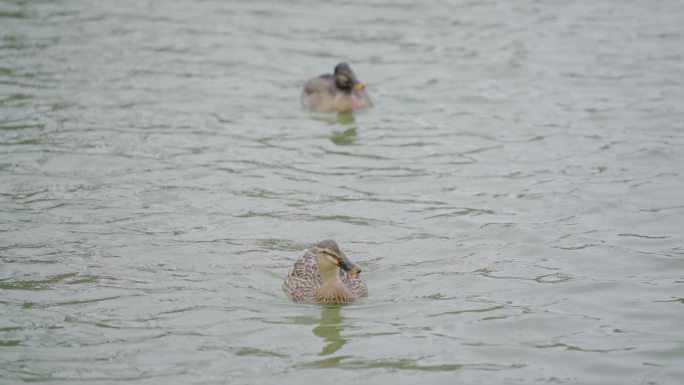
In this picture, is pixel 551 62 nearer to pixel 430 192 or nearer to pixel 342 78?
pixel 342 78

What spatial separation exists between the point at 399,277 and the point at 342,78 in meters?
6.80

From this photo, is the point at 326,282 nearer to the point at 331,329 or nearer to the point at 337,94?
the point at 331,329

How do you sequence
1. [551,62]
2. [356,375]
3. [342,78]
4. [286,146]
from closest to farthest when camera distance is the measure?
[356,375] < [286,146] < [342,78] < [551,62]

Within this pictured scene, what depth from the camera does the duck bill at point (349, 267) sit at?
948 centimetres

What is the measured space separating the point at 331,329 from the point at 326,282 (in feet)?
2.35

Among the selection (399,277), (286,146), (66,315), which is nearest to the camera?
(66,315)

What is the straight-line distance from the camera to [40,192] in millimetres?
12656

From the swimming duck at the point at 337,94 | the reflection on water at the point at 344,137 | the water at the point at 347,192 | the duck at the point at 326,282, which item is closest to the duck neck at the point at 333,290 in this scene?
the duck at the point at 326,282

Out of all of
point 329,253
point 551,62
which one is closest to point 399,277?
point 329,253

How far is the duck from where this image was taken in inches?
387

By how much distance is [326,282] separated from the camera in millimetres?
9961

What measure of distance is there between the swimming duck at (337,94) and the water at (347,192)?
21 cm

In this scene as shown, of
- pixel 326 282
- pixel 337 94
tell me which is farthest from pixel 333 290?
pixel 337 94

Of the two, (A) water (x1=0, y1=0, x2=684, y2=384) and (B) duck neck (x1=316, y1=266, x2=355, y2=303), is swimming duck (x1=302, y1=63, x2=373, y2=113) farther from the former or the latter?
(B) duck neck (x1=316, y1=266, x2=355, y2=303)
